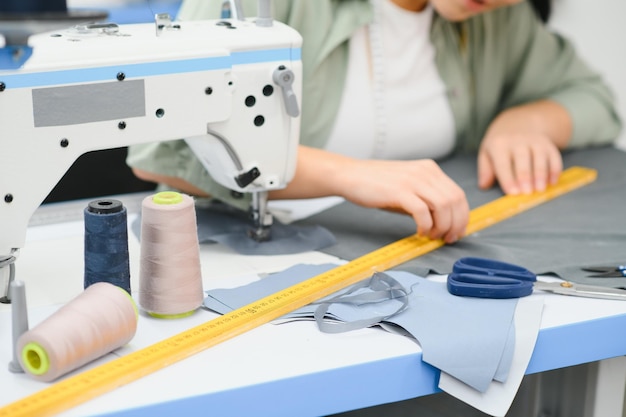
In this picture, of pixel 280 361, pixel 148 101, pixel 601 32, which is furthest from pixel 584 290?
pixel 601 32

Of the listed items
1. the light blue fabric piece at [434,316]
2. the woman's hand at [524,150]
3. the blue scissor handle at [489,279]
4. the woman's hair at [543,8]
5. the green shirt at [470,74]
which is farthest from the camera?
the woman's hair at [543,8]

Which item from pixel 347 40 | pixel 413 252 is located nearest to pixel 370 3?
pixel 347 40

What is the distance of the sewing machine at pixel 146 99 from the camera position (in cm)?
100

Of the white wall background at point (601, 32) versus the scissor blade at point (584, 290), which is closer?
the scissor blade at point (584, 290)

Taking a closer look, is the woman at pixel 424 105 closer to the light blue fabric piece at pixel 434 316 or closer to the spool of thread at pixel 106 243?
the light blue fabric piece at pixel 434 316

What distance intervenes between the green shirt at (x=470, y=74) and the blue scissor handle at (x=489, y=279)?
16.2 inches

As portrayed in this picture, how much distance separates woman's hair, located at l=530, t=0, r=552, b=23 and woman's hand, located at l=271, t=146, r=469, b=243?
711 mm

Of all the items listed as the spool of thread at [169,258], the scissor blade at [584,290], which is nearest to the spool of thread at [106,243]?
the spool of thread at [169,258]

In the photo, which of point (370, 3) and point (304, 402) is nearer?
point (304, 402)

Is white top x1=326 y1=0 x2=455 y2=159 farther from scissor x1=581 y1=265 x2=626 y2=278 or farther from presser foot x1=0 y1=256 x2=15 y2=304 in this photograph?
presser foot x1=0 y1=256 x2=15 y2=304

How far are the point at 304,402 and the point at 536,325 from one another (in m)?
0.29

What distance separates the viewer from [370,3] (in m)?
1.56

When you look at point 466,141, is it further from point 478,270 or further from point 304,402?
point 304,402

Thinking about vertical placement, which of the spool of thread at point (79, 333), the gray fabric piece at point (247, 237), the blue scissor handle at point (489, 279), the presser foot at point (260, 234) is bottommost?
the gray fabric piece at point (247, 237)
